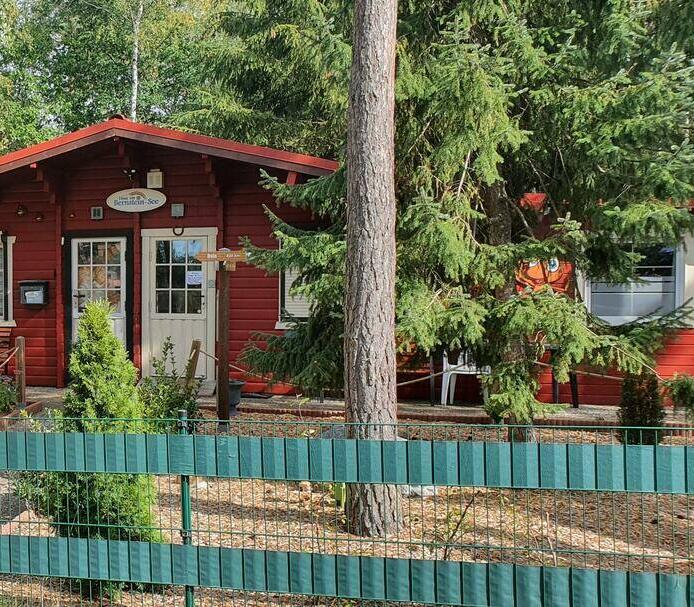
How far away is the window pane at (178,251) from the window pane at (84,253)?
135 cm

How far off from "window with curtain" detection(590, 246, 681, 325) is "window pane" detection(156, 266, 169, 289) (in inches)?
232

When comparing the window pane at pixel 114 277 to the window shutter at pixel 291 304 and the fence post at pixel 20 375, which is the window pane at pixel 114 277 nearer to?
the fence post at pixel 20 375

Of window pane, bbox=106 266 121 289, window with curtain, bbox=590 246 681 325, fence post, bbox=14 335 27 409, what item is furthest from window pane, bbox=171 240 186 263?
window with curtain, bbox=590 246 681 325

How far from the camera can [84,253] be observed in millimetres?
10141

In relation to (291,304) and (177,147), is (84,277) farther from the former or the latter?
(291,304)

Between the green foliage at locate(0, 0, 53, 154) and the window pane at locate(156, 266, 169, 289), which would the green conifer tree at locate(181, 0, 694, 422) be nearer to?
the window pane at locate(156, 266, 169, 289)

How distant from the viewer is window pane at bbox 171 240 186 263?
977cm

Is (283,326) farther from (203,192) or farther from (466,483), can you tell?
(466,483)

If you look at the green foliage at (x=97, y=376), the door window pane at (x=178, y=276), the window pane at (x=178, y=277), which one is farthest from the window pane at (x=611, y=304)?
the green foliage at (x=97, y=376)

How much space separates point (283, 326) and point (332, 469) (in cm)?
640

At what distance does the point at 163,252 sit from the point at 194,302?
0.86 meters

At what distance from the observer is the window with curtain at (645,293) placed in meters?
8.73

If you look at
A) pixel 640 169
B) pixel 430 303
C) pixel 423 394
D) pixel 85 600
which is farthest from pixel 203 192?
pixel 85 600

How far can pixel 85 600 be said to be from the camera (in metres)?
3.49
